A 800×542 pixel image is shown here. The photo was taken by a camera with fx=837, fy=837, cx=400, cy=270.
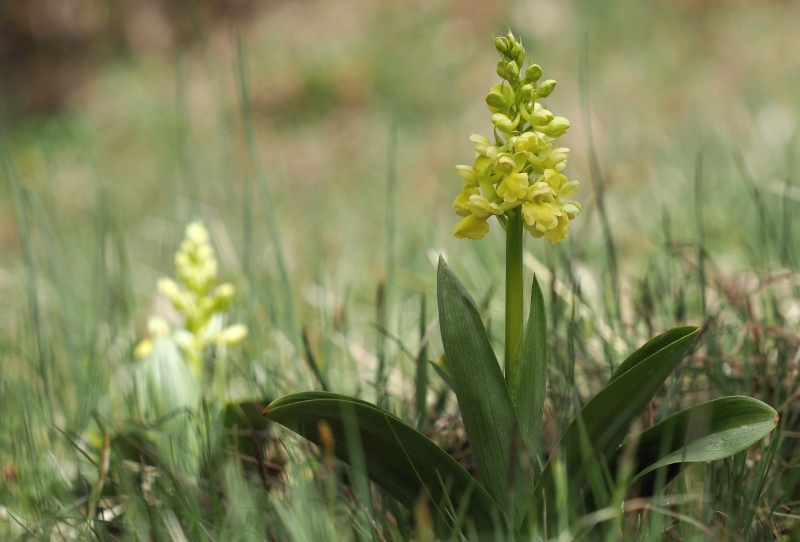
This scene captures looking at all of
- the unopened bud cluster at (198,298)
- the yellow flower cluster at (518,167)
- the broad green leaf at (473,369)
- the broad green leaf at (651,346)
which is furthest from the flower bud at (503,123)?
the unopened bud cluster at (198,298)

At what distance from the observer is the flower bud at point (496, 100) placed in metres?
0.94

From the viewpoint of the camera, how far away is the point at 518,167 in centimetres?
94

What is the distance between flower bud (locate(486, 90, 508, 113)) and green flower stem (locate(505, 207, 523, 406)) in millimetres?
120

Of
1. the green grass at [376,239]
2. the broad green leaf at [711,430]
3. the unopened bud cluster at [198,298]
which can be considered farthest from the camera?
the unopened bud cluster at [198,298]

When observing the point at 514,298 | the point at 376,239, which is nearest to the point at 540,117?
the point at 514,298

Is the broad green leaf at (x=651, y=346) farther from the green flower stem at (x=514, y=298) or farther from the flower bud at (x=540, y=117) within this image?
the flower bud at (x=540, y=117)

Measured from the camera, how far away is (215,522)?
41.7 inches

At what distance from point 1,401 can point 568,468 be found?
111 cm

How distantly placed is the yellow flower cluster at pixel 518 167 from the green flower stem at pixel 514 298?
0.01m

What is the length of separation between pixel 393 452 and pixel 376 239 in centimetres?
236

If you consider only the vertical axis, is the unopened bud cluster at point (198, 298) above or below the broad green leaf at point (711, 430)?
above

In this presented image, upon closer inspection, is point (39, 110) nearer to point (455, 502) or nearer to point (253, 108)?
point (253, 108)

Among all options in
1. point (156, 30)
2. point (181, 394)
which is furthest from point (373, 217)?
point (156, 30)

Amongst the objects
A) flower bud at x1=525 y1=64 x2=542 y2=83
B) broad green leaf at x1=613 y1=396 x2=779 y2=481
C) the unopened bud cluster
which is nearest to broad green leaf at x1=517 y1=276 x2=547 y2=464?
broad green leaf at x1=613 y1=396 x2=779 y2=481
